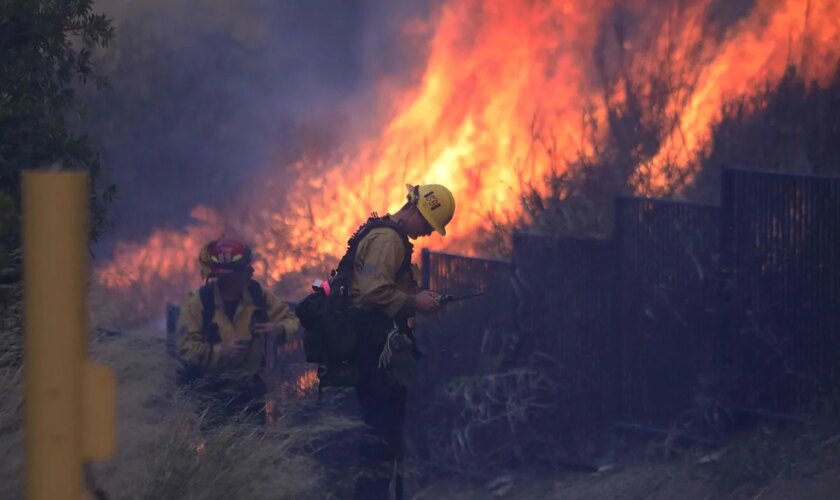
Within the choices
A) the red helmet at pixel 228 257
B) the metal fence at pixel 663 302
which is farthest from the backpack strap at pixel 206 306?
the metal fence at pixel 663 302

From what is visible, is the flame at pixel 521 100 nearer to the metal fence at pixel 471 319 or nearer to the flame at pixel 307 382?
the metal fence at pixel 471 319

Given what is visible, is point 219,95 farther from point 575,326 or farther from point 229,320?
point 229,320

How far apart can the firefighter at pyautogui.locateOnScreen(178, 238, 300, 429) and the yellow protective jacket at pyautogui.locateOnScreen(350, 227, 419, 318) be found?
997 mm

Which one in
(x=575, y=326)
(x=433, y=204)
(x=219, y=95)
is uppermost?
(x=219, y=95)

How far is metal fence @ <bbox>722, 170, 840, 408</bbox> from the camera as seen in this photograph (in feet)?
27.0

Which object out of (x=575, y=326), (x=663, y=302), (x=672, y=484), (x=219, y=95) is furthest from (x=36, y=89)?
(x=219, y=95)

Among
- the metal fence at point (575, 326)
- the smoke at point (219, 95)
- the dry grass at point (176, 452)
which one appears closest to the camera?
the dry grass at point (176, 452)

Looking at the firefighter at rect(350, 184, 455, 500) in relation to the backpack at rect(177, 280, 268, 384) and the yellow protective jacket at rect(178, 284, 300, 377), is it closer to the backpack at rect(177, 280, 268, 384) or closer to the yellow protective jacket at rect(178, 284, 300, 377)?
the yellow protective jacket at rect(178, 284, 300, 377)

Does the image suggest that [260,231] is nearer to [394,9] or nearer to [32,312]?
[394,9]

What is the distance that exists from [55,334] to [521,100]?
40.7 feet

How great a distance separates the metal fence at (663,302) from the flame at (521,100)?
276 centimetres

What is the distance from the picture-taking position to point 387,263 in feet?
20.4

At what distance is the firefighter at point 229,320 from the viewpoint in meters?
7.06

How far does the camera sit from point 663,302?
9109 millimetres
